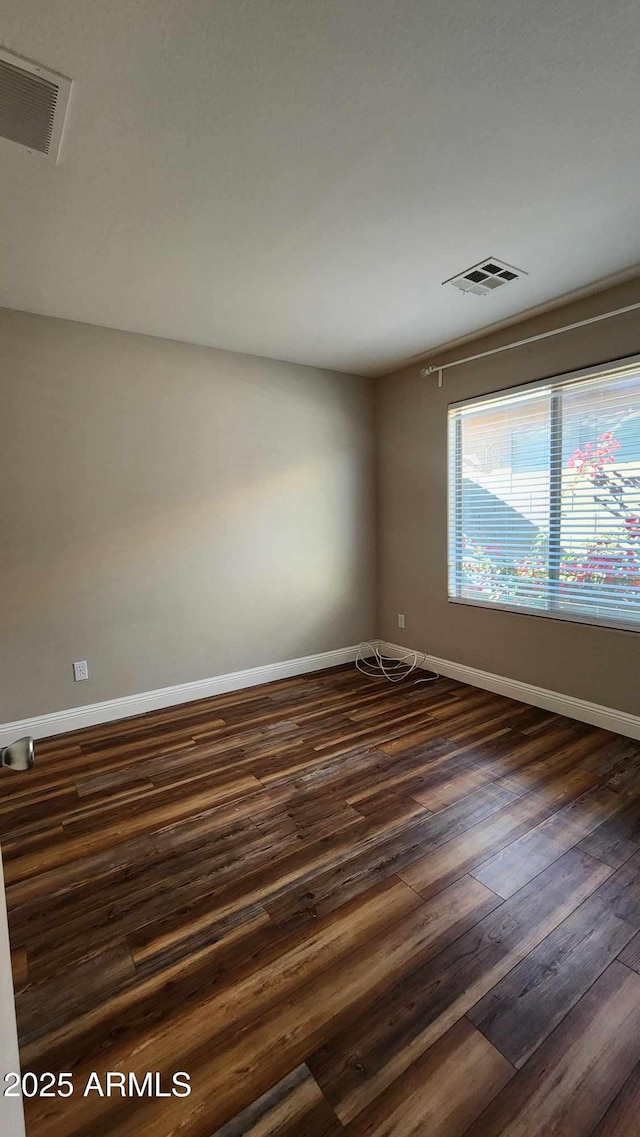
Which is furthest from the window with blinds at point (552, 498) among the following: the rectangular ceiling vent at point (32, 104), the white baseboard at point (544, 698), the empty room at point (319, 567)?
the rectangular ceiling vent at point (32, 104)

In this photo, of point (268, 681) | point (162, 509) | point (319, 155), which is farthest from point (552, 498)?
point (162, 509)

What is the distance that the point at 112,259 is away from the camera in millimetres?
2217

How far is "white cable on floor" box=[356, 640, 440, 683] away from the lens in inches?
152

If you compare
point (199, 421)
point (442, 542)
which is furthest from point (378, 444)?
point (199, 421)

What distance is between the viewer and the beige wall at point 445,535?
2.72 metres

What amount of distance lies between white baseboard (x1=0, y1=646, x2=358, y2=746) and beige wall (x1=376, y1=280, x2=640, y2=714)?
0.83 m

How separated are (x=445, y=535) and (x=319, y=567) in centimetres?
109

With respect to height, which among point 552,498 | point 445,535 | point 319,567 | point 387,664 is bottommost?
point 387,664

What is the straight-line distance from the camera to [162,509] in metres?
3.24

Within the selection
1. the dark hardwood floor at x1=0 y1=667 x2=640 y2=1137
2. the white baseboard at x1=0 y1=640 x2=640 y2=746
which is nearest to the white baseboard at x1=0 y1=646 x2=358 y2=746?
the white baseboard at x1=0 y1=640 x2=640 y2=746

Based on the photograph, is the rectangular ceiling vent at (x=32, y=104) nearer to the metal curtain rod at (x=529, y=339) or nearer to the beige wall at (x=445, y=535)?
the beige wall at (x=445, y=535)

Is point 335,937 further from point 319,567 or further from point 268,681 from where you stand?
point 319,567

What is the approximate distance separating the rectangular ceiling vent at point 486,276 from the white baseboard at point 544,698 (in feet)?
8.24

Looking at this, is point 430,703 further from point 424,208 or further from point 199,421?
point 424,208
